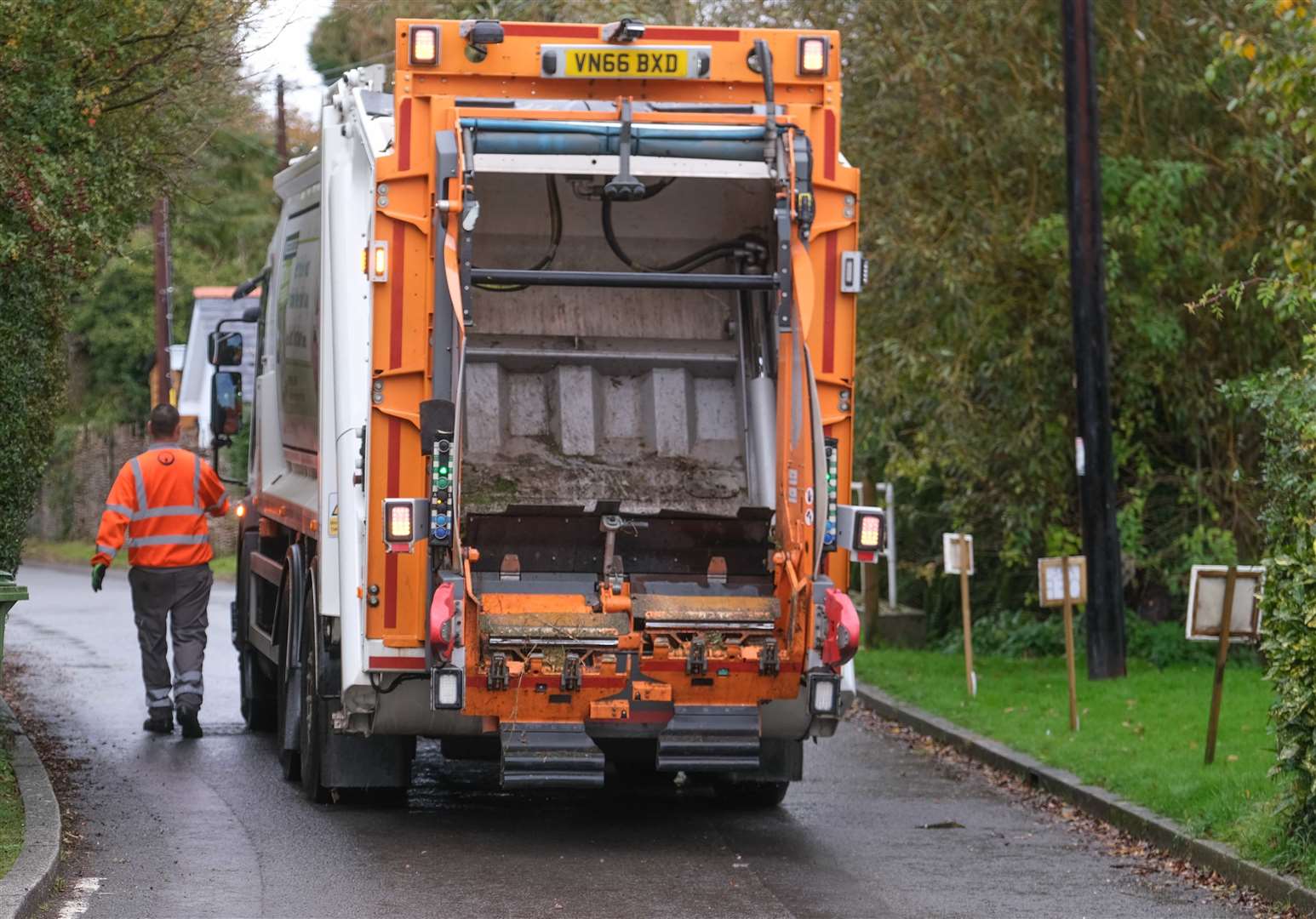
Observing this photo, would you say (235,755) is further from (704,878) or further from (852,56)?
(852,56)

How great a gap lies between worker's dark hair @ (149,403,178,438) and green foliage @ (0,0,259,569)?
0.55 metres

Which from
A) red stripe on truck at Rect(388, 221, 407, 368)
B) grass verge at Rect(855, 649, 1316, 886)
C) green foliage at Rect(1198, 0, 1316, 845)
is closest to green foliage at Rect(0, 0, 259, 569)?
red stripe on truck at Rect(388, 221, 407, 368)

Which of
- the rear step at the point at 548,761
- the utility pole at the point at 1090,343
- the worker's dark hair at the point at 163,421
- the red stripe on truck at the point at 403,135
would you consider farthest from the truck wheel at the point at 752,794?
the utility pole at the point at 1090,343

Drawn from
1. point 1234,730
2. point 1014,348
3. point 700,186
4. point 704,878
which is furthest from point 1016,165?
point 704,878

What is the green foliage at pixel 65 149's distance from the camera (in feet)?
31.6

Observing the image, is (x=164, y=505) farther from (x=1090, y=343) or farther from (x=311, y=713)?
(x=1090, y=343)

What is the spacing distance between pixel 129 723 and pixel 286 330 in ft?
9.38

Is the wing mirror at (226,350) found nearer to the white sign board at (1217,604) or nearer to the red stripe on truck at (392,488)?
the red stripe on truck at (392,488)

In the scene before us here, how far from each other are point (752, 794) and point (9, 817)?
3.36 metres

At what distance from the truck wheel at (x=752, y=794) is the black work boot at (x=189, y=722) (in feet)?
11.1

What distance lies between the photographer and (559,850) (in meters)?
8.62

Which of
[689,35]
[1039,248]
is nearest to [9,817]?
[689,35]

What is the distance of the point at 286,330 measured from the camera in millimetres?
10961

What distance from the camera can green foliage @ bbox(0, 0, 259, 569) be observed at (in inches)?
379
